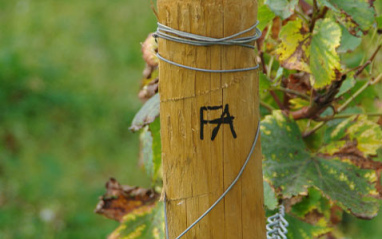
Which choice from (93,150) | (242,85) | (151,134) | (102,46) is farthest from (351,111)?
(102,46)

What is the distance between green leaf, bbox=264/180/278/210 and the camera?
1363 mm

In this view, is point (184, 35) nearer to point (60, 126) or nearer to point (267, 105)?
point (267, 105)

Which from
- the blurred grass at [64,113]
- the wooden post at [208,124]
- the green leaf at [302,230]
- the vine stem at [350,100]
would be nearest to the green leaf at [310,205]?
the green leaf at [302,230]

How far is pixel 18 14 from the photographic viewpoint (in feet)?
15.9

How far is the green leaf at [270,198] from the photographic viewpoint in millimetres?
1363

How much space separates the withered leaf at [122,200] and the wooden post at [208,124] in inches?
20.4

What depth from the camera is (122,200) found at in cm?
168

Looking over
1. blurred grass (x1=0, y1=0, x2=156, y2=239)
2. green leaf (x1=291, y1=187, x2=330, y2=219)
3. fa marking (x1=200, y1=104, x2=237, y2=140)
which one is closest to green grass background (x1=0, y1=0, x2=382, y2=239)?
blurred grass (x1=0, y1=0, x2=156, y2=239)

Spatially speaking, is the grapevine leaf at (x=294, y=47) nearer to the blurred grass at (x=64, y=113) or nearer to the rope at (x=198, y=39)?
the rope at (x=198, y=39)

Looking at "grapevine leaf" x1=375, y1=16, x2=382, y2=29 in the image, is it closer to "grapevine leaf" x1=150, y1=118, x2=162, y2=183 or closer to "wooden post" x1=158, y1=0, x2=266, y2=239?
"wooden post" x1=158, y1=0, x2=266, y2=239

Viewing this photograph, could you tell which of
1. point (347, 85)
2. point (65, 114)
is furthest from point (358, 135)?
point (65, 114)

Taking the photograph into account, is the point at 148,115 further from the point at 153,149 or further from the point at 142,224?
the point at 142,224

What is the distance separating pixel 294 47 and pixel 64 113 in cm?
310

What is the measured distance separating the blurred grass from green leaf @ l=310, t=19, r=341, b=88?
2234 millimetres
